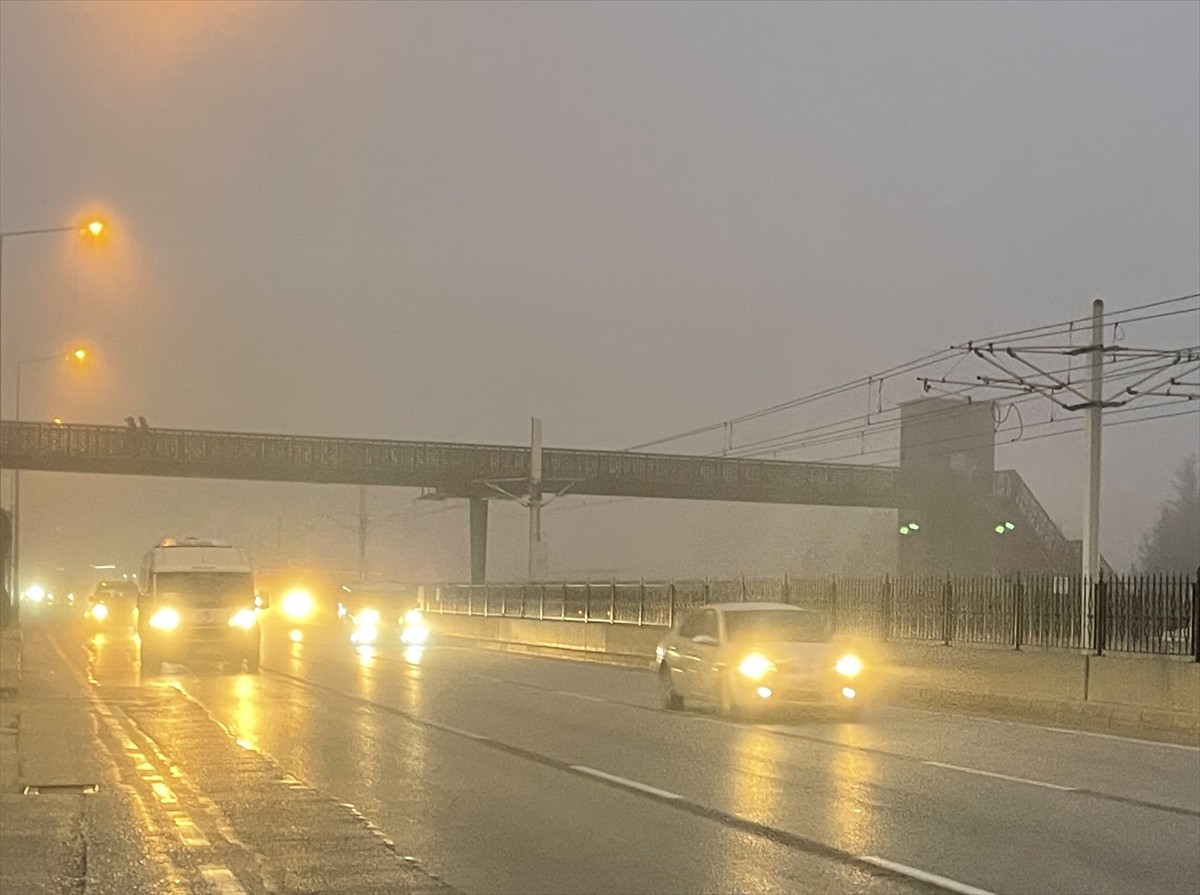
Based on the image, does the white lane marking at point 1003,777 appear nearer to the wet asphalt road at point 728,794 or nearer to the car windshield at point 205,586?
the wet asphalt road at point 728,794

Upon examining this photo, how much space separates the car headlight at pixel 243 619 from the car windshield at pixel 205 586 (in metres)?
0.53

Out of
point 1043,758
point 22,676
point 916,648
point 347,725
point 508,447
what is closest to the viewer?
point 1043,758

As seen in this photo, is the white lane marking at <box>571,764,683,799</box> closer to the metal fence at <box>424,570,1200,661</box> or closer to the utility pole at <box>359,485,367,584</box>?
the metal fence at <box>424,570,1200,661</box>

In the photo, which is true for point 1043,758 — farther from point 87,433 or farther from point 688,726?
point 87,433

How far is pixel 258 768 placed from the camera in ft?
50.8

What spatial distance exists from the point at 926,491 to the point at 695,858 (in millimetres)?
75297

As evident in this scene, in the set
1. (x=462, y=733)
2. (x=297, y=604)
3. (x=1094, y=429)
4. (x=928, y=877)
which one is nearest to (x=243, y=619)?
(x=462, y=733)

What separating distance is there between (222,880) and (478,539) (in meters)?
69.7

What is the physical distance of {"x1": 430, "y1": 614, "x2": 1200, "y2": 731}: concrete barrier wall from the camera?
19750 mm

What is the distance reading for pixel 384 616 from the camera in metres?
55.3

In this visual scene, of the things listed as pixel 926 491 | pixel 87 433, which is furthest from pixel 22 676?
pixel 926 491

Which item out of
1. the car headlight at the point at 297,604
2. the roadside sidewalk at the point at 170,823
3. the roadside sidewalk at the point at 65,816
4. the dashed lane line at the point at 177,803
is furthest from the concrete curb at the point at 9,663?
the car headlight at the point at 297,604

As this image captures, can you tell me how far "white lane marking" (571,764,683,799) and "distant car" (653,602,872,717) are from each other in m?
5.67

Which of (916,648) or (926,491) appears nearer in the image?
(916,648)
